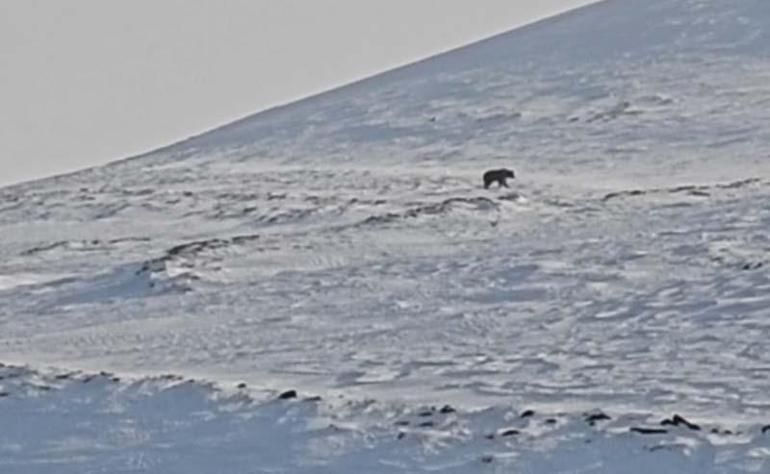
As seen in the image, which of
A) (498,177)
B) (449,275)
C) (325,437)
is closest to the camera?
(325,437)

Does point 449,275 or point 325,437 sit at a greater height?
point 325,437

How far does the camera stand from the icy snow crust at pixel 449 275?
37.6ft

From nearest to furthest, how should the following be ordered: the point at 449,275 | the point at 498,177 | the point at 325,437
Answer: the point at 325,437 < the point at 449,275 < the point at 498,177

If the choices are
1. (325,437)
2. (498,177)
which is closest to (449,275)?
(325,437)

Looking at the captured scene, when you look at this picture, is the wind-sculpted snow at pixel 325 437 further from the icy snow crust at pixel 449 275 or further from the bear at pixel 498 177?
the bear at pixel 498 177

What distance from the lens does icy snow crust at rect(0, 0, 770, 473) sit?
11.5m

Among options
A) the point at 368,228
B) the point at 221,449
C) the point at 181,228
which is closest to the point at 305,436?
the point at 221,449

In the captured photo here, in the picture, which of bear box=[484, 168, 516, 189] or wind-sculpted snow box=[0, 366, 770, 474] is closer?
wind-sculpted snow box=[0, 366, 770, 474]

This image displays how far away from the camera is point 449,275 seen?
59.3 feet

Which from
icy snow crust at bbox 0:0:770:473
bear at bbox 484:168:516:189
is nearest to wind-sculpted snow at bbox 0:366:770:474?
icy snow crust at bbox 0:0:770:473

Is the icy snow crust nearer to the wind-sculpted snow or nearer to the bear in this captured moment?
the wind-sculpted snow

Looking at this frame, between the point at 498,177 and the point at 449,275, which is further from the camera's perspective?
the point at 498,177

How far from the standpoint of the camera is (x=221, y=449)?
35.5 feet

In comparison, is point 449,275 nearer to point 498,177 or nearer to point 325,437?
point 325,437
